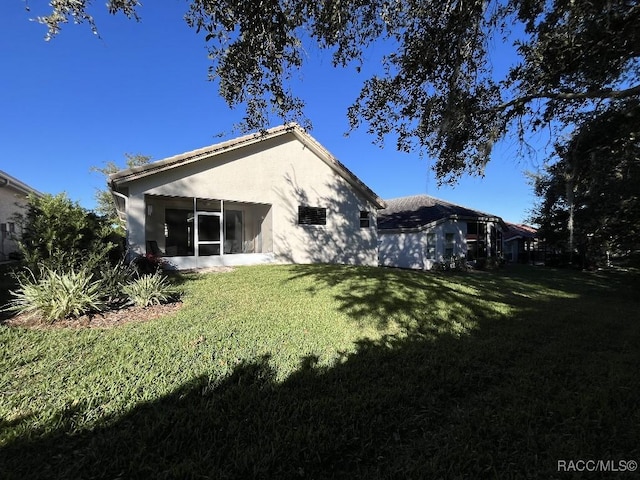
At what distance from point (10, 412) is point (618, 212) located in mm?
17269

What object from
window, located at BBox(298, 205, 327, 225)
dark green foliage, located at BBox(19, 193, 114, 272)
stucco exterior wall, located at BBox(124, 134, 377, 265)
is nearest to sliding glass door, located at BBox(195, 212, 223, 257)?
stucco exterior wall, located at BBox(124, 134, 377, 265)

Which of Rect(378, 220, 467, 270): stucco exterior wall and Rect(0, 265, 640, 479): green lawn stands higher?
Rect(378, 220, 467, 270): stucco exterior wall

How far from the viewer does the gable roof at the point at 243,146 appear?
9.81 metres

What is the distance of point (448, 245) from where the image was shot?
2067cm

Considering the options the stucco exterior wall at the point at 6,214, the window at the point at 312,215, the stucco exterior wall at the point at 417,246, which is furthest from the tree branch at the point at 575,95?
the stucco exterior wall at the point at 6,214

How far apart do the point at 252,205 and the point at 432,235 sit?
1186cm

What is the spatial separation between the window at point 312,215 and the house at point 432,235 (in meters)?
7.48

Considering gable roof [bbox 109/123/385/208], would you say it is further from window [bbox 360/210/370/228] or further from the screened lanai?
the screened lanai

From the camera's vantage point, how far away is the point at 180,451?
7.78 feet

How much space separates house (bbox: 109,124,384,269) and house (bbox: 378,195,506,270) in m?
5.03

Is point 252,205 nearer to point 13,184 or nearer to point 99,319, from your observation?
point 99,319

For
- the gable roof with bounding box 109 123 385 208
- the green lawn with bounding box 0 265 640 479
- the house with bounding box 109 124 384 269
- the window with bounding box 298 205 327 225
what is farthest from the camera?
the window with bounding box 298 205 327 225

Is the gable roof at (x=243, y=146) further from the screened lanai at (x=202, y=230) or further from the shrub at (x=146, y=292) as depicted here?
the shrub at (x=146, y=292)

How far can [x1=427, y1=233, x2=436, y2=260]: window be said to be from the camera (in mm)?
20172
